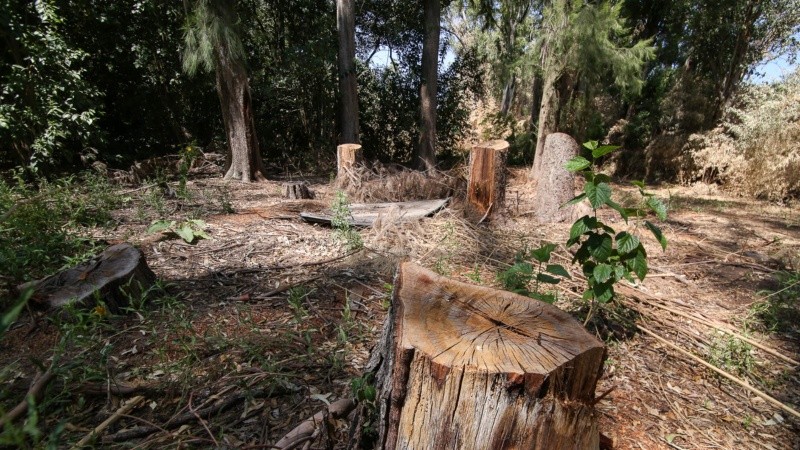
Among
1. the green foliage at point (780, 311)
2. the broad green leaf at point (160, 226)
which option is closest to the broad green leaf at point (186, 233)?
the broad green leaf at point (160, 226)

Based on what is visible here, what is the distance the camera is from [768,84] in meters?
7.91

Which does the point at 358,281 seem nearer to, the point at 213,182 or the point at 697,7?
the point at 213,182

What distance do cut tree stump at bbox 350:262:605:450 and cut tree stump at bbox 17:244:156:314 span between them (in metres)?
2.03

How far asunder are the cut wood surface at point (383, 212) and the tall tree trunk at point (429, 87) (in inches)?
134

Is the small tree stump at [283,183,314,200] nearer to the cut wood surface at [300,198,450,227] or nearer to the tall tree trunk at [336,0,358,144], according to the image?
the cut wood surface at [300,198,450,227]

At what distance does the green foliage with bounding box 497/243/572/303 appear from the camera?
83.6 inches

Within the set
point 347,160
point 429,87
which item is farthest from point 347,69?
point 347,160

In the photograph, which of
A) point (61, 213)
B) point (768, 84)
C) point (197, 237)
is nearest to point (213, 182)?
point (61, 213)

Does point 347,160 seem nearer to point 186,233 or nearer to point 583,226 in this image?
point 186,233

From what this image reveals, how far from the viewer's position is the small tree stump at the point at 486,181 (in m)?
4.66

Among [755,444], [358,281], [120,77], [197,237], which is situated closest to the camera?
[755,444]

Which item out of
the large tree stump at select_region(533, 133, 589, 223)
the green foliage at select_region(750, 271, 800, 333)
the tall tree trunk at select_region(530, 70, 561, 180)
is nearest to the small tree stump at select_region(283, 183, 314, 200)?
the large tree stump at select_region(533, 133, 589, 223)

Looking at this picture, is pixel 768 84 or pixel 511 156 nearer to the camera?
pixel 768 84

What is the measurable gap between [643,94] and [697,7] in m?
2.31
